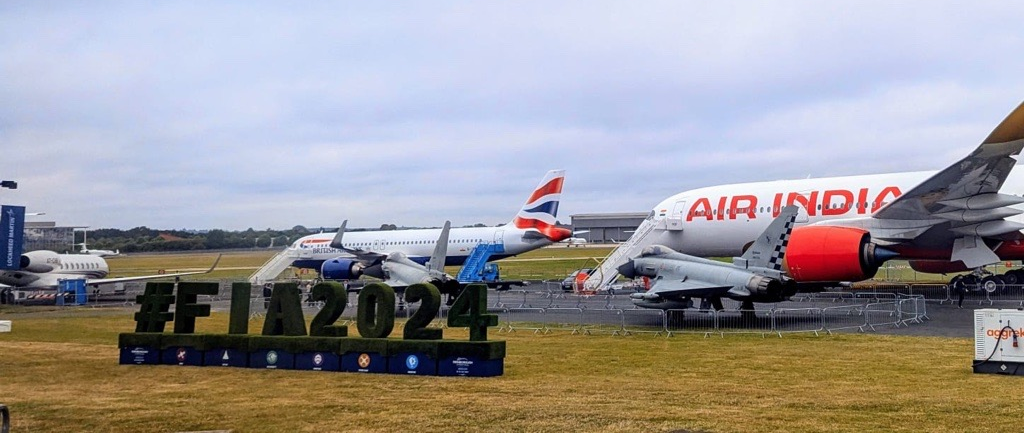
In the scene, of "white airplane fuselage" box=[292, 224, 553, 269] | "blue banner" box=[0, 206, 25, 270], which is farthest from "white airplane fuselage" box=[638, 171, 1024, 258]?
"blue banner" box=[0, 206, 25, 270]

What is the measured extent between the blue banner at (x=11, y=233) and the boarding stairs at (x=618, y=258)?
2191 centimetres

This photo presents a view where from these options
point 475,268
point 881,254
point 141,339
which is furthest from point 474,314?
point 475,268

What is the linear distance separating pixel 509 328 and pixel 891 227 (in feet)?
45.5

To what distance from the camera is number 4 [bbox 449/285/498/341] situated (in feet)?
47.6

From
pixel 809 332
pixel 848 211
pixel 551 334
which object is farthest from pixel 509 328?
pixel 848 211

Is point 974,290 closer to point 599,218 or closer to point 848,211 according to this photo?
point 848,211

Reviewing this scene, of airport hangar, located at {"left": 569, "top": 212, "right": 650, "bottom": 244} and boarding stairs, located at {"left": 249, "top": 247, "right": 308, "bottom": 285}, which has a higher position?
airport hangar, located at {"left": 569, "top": 212, "right": 650, "bottom": 244}

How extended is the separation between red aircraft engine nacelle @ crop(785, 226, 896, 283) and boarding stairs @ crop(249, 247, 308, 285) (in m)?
30.6

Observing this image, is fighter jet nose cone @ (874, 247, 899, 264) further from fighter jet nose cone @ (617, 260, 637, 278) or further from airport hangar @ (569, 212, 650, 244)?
airport hangar @ (569, 212, 650, 244)

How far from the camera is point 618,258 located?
3644 centimetres

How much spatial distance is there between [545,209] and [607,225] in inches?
3177

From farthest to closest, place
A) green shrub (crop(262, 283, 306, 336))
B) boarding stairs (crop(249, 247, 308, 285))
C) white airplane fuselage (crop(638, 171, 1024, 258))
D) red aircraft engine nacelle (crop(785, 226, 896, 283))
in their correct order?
boarding stairs (crop(249, 247, 308, 285)), white airplane fuselage (crop(638, 171, 1024, 258)), red aircraft engine nacelle (crop(785, 226, 896, 283)), green shrub (crop(262, 283, 306, 336))

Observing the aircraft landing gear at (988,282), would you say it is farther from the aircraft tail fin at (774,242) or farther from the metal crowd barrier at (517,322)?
the metal crowd barrier at (517,322)

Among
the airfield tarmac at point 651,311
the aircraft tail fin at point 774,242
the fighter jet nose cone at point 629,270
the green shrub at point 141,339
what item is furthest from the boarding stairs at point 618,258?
the green shrub at point 141,339
